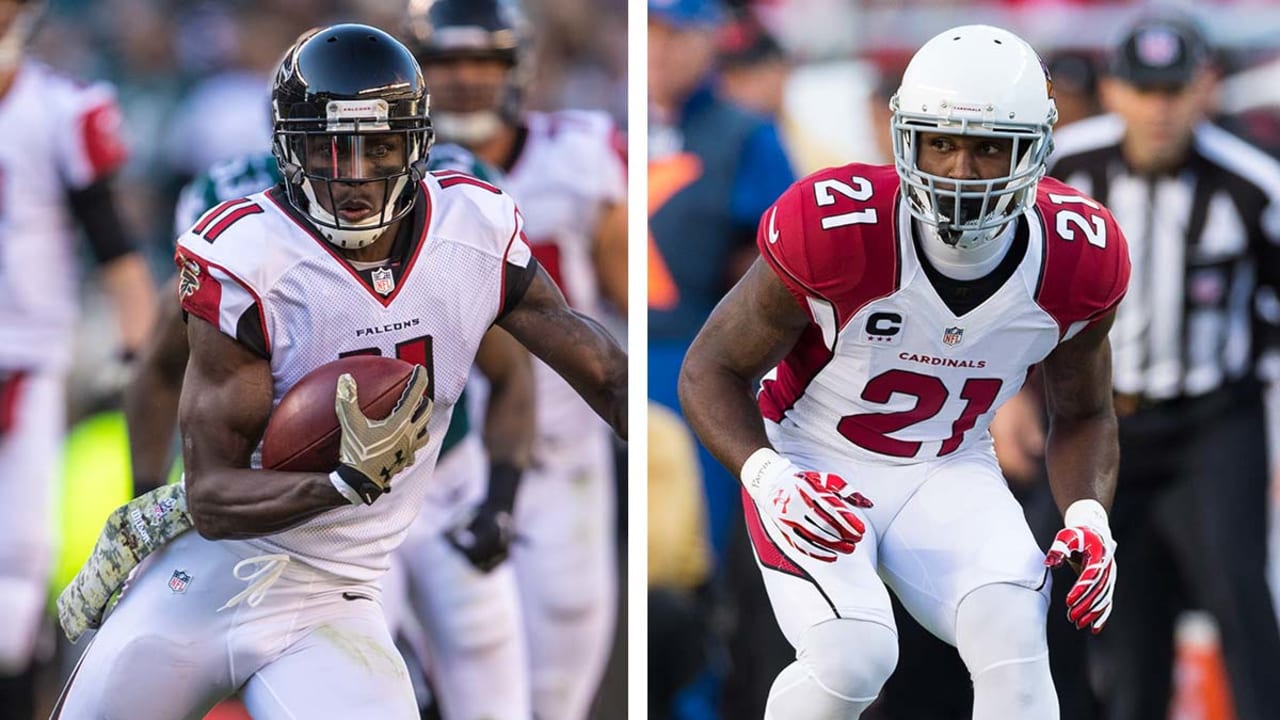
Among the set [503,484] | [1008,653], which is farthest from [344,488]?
[503,484]

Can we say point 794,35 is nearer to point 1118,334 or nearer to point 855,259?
point 1118,334

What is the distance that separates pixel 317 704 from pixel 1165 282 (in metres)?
2.97

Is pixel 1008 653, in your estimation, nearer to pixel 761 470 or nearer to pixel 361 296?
pixel 761 470

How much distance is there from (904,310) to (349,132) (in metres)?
1.01

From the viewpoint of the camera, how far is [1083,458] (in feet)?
11.8

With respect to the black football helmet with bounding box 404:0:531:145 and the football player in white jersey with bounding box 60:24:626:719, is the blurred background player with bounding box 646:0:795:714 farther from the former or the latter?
the football player in white jersey with bounding box 60:24:626:719

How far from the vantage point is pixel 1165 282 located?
17.9ft

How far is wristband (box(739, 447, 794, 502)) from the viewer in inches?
133

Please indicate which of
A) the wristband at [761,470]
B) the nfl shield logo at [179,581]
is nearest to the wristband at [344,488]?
the nfl shield logo at [179,581]

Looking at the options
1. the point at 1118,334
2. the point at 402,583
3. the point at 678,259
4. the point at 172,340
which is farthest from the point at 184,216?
the point at 1118,334

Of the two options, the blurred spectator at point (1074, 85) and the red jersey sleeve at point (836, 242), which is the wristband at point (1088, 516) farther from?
the blurred spectator at point (1074, 85)

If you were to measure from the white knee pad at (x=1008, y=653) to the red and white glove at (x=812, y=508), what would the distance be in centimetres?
24

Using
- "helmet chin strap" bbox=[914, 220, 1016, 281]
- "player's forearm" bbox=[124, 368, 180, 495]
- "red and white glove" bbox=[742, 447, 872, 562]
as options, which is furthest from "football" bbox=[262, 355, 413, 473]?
"helmet chin strap" bbox=[914, 220, 1016, 281]

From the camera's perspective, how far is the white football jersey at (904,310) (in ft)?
11.3
